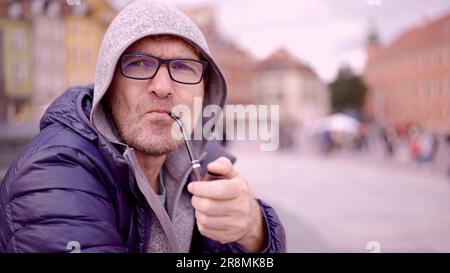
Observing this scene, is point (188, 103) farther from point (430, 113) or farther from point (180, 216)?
point (430, 113)

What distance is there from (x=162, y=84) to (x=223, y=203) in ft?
0.96

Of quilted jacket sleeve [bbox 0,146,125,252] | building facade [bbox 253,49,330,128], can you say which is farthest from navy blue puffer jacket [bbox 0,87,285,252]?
building facade [bbox 253,49,330,128]

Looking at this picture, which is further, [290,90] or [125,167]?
[290,90]

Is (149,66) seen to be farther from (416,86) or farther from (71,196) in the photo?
(416,86)

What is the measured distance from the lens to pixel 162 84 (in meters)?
0.73

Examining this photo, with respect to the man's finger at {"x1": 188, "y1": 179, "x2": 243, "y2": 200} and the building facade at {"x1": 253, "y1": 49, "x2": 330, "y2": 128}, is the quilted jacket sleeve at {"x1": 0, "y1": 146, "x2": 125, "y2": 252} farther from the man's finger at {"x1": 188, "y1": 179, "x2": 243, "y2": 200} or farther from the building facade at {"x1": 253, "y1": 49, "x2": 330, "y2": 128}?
the building facade at {"x1": 253, "y1": 49, "x2": 330, "y2": 128}

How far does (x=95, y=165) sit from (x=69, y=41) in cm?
255

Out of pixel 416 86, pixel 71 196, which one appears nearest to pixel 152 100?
pixel 71 196

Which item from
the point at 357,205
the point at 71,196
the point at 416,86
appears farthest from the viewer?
the point at 357,205

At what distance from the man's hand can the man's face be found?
0.24 meters

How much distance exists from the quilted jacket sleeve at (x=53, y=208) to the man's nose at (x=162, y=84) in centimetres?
19

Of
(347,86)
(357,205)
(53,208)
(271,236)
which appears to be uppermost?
(347,86)

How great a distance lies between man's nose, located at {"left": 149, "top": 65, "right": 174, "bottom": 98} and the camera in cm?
73

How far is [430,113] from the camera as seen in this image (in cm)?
185
